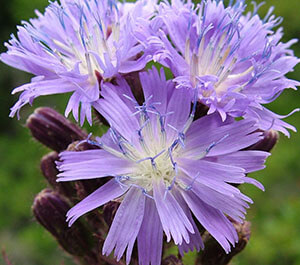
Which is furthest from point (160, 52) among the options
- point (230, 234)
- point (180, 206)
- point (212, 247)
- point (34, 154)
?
point (34, 154)

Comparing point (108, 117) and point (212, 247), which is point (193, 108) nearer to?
point (108, 117)

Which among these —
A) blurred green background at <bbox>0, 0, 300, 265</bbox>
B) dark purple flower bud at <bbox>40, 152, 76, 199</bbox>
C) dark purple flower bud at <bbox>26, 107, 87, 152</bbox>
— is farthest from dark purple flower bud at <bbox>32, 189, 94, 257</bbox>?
blurred green background at <bbox>0, 0, 300, 265</bbox>

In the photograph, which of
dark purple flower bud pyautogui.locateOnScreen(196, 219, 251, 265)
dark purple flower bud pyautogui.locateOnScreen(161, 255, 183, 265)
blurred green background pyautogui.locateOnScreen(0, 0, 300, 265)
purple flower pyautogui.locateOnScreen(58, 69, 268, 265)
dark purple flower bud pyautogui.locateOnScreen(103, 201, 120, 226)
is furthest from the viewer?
blurred green background pyautogui.locateOnScreen(0, 0, 300, 265)

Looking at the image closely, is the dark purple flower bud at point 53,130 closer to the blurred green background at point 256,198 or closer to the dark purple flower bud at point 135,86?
the dark purple flower bud at point 135,86

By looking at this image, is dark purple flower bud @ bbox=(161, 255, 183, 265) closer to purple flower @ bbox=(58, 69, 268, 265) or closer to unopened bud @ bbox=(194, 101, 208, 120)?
purple flower @ bbox=(58, 69, 268, 265)

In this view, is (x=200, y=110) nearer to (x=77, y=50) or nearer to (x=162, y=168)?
(x=162, y=168)

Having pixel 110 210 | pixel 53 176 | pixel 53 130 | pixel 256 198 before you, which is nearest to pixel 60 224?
pixel 53 176

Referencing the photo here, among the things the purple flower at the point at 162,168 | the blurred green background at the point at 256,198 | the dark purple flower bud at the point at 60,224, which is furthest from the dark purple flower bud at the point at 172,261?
the blurred green background at the point at 256,198
